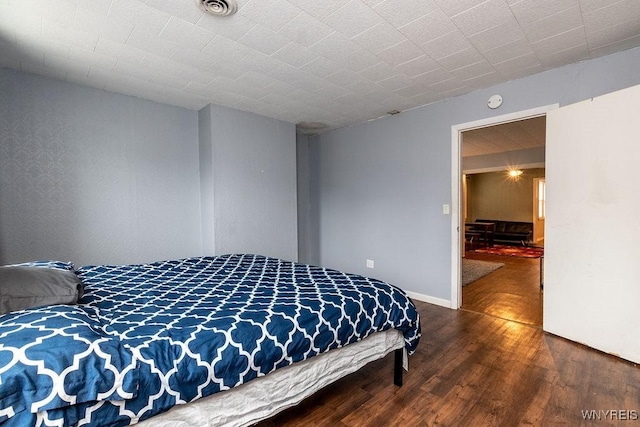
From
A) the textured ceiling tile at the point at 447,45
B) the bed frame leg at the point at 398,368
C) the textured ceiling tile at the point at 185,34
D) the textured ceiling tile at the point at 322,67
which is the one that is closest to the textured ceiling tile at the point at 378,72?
the textured ceiling tile at the point at 322,67

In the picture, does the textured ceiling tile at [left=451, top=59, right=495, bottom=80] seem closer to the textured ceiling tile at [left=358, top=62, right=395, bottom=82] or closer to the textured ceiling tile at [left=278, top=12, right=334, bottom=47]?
the textured ceiling tile at [left=358, top=62, right=395, bottom=82]

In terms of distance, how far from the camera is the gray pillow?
1.24 m

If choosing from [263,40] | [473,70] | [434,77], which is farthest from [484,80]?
[263,40]

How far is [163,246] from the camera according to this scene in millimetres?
3473

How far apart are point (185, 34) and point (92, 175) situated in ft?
5.95

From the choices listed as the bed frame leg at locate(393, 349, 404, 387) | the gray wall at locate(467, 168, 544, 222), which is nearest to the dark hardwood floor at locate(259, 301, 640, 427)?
the bed frame leg at locate(393, 349, 404, 387)

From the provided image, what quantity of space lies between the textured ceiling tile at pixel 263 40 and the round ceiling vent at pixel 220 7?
21cm

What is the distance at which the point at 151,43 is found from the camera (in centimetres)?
222

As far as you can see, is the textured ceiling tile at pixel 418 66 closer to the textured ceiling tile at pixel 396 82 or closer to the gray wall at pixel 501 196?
the textured ceiling tile at pixel 396 82

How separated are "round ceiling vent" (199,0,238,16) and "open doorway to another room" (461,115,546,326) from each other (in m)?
3.04

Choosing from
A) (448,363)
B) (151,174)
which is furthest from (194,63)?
(448,363)

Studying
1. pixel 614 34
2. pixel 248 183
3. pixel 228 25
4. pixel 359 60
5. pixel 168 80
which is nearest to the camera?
pixel 228 25

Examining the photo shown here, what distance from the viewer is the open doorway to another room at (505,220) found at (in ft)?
12.1

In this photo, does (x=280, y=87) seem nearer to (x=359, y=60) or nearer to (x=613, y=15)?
(x=359, y=60)
